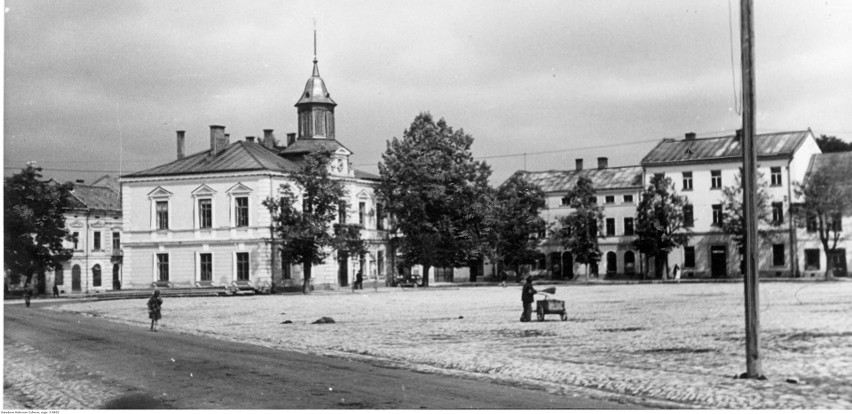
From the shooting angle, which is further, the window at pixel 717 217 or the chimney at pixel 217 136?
the chimney at pixel 217 136

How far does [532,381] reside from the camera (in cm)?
1238

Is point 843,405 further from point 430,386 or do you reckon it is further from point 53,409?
point 53,409

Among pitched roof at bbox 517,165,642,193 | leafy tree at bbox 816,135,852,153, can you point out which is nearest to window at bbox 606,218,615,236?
pitched roof at bbox 517,165,642,193

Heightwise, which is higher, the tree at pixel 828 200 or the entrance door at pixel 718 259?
the tree at pixel 828 200

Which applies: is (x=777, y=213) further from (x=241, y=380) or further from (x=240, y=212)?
(x=240, y=212)

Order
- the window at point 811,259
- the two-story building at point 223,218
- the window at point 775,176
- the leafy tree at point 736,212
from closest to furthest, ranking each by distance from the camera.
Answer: the leafy tree at point 736,212
the window at point 811,259
the window at point 775,176
the two-story building at point 223,218

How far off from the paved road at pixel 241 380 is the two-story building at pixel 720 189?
8129mm

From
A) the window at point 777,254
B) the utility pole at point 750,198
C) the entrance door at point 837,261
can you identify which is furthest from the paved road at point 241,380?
the window at point 777,254

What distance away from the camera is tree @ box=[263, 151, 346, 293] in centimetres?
4550

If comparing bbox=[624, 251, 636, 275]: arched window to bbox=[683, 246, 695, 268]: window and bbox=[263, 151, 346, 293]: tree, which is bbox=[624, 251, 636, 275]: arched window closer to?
bbox=[683, 246, 695, 268]: window

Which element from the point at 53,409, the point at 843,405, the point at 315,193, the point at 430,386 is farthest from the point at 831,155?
the point at 315,193

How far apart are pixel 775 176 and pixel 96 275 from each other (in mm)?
35483

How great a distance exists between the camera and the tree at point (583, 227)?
97.2 feet

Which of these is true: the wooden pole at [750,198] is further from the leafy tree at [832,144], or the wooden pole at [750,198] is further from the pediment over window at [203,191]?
the pediment over window at [203,191]
